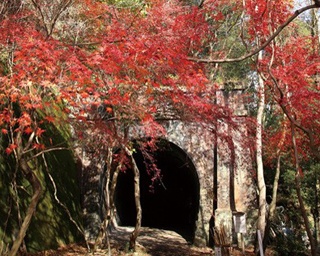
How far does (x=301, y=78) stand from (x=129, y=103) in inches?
228

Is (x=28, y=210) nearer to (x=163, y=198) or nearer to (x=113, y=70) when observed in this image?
(x=113, y=70)

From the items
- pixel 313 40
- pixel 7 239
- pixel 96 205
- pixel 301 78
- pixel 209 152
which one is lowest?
pixel 7 239

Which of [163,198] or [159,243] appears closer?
[159,243]

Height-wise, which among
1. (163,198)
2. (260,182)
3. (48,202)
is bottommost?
(48,202)

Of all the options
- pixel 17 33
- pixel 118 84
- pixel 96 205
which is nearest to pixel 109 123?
pixel 118 84

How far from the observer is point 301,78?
11008mm

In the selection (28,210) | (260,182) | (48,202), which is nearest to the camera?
(28,210)

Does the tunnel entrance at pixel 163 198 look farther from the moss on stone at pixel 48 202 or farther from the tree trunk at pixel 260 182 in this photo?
the tree trunk at pixel 260 182

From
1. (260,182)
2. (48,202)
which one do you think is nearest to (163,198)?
(260,182)

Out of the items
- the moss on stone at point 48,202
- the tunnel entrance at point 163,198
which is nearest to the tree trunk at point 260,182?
the moss on stone at point 48,202

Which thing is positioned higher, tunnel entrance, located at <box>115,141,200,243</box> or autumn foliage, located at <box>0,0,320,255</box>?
autumn foliage, located at <box>0,0,320,255</box>

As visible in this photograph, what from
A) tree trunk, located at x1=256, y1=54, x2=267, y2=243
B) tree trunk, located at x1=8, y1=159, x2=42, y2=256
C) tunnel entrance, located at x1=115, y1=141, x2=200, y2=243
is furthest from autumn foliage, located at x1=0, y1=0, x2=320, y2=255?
tunnel entrance, located at x1=115, y1=141, x2=200, y2=243

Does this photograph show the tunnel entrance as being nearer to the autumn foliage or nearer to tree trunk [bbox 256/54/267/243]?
the autumn foliage

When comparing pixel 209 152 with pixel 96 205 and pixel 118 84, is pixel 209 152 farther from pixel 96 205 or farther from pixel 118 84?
pixel 118 84
